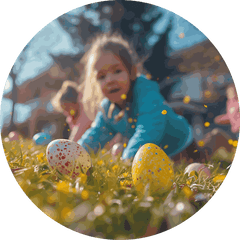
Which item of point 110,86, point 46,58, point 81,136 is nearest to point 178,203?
point 81,136

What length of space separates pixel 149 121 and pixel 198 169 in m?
0.33

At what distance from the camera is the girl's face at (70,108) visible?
1301mm

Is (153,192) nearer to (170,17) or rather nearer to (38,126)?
(38,126)

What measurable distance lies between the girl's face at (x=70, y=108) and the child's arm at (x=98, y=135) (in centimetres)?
12

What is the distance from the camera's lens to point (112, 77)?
132cm

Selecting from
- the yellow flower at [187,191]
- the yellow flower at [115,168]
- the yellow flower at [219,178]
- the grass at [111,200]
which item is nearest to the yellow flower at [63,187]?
the grass at [111,200]

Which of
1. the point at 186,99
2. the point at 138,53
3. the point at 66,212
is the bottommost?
the point at 66,212

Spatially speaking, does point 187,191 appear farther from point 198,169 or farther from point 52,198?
point 52,198

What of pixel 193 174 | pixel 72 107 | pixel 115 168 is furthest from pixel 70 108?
pixel 193 174

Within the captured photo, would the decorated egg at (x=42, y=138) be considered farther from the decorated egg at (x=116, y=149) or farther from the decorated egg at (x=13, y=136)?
the decorated egg at (x=116, y=149)

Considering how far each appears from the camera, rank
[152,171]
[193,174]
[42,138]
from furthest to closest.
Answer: [42,138] < [193,174] < [152,171]

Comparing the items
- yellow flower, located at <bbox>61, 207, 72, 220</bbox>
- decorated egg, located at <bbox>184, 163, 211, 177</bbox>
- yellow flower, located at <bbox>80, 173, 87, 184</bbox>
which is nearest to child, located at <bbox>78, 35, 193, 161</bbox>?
decorated egg, located at <bbox>184, 163, 211, 177</bbox>

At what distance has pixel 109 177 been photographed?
106cm

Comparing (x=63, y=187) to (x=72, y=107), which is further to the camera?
(x=72, y=107)
